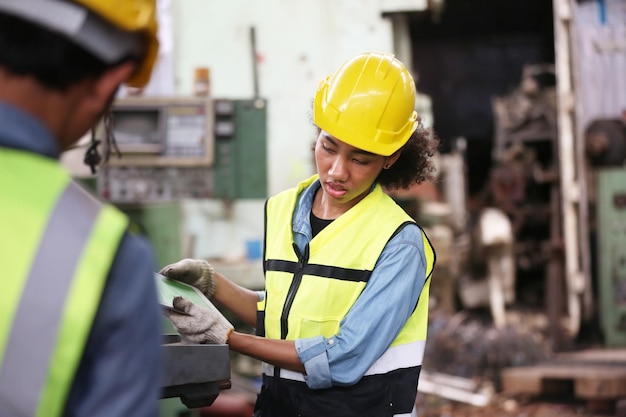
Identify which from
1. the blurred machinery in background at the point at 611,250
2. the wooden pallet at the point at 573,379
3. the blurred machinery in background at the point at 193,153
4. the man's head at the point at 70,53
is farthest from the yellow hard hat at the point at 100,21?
the blurred machinery in background at the point at 611,250

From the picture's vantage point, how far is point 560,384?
6020 millimetres

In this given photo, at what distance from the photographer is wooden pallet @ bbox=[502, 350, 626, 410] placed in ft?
18.5

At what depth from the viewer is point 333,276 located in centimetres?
201

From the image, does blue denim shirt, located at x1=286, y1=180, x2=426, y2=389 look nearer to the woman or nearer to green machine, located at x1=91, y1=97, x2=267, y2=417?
the woman

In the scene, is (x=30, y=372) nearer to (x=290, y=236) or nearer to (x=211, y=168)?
(x=290, y=236)

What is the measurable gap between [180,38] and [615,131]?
437 cm

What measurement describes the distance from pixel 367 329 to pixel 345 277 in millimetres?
145

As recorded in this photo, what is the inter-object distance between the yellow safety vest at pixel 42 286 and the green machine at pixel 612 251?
22.8 ft

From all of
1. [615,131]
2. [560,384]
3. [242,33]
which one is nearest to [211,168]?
[242,33]

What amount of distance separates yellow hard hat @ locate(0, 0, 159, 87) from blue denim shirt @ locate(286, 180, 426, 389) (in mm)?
998

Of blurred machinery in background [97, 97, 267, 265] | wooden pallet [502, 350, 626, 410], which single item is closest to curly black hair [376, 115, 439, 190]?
blurred machinery in background [97, 97, 267, 265]

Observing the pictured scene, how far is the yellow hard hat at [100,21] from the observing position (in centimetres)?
95

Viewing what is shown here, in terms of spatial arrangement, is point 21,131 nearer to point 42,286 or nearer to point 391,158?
point 42,286

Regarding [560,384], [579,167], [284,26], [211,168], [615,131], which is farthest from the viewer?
[615,131]
